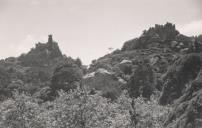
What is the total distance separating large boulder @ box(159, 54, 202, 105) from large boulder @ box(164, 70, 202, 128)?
2275 cm

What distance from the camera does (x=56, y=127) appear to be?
50.1 meters

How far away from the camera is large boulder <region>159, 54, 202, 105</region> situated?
89562 millimetres

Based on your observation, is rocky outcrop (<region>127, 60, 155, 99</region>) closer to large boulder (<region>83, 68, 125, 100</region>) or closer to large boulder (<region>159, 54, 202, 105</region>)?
large boulder (<region>83, 68, 125, 100</region>)

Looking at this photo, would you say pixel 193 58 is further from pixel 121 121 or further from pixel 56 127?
pixel 56 127

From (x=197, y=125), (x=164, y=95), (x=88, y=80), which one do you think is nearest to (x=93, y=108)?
(x=197, y=125)

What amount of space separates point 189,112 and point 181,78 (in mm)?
35401

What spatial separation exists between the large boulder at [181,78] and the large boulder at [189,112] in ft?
74.6

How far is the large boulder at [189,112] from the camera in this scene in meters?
55.0

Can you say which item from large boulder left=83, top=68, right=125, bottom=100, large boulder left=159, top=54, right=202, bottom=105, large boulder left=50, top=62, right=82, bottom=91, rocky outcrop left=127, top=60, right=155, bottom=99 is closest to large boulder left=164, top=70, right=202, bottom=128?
large boulder left=159, top=54, right=202, bottom=105

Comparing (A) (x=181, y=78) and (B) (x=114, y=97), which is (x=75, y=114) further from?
(B) (x=114, y=97)

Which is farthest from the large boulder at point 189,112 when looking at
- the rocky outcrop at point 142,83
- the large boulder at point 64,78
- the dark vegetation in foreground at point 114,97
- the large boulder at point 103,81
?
the large boulder at point 103,81

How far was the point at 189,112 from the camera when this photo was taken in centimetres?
5638

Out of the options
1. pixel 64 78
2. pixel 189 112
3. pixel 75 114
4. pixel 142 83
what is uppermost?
pixel 64 78

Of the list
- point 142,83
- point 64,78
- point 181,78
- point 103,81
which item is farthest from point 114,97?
point 181,78
